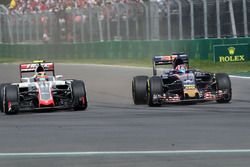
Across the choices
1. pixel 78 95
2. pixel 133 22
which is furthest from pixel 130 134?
pixel 133 22

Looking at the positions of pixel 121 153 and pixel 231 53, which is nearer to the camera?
pixel 121 153

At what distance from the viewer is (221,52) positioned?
93.1 ft

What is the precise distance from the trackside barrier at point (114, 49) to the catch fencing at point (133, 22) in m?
0.38

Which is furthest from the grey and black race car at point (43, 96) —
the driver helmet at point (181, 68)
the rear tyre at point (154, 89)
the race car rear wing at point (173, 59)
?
the race car rear wing at point (173, 59)

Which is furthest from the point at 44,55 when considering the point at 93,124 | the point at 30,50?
the point at 93,124

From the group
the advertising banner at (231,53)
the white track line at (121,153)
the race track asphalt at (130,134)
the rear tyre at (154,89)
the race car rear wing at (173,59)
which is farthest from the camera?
the advertising banner at (231,53)

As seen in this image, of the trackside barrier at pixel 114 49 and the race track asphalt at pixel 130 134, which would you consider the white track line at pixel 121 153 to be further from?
the trackside barrier at pixel 114 49

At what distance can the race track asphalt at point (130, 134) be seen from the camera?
29.0 ft

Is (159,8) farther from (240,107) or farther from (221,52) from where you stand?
(240,107)

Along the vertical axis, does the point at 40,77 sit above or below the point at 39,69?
below

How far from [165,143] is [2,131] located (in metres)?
3.16

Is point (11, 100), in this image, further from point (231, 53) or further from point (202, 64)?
point (202, 64)

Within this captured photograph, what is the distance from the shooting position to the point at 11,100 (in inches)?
602

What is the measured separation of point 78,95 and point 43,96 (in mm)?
663
